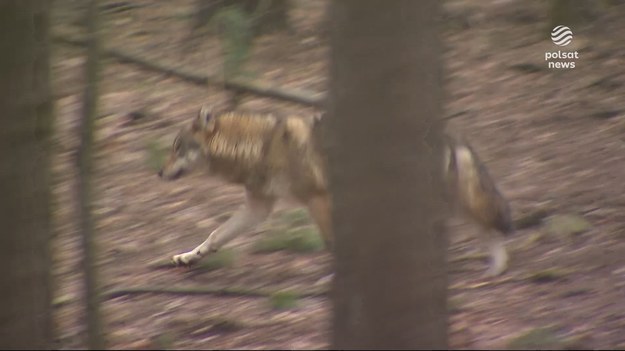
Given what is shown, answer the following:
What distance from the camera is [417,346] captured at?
566 centimetres

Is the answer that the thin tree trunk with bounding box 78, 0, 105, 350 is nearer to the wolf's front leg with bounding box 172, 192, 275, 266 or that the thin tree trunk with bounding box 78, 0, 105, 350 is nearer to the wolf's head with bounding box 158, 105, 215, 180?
the wolf's front leg with bounding box 172, 192, 275, 266

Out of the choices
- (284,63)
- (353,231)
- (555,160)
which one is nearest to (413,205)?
(353,231)

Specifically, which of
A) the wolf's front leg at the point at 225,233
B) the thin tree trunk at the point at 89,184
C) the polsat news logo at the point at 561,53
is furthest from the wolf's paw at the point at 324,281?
the polsat news logo at the point at 561,53

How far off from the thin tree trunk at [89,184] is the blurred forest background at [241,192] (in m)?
0.02

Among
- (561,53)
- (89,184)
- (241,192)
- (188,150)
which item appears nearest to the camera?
(89,184)

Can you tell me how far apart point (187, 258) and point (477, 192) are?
2765 mm

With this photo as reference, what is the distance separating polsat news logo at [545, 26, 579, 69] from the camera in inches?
558

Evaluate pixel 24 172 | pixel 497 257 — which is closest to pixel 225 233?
pixel 497 257

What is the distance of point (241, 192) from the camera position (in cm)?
1216

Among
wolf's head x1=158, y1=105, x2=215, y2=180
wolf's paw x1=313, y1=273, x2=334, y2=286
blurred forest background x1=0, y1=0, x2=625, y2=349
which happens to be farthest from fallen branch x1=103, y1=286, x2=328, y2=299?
wolf's head x1=158, y1=105, x2=215, y2=180

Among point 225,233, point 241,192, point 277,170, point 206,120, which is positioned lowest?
point 241,192

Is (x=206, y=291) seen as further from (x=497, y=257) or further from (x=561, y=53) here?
(x=561, y=53)

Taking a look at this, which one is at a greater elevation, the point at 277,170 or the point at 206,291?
the point at 277,170

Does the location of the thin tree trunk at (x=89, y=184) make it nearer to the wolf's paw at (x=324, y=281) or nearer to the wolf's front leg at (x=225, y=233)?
the wolf's paw at (x=324, y=281)
